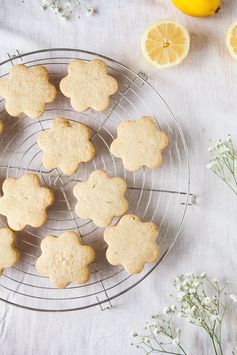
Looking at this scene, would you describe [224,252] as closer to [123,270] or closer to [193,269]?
[193,269]

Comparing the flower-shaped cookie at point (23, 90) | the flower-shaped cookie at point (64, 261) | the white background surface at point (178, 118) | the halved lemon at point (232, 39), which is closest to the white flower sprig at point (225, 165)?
the white background surface at point (178, 118)

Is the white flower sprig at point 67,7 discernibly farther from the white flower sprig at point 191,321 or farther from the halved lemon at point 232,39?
the white flower sprig at point 191,321

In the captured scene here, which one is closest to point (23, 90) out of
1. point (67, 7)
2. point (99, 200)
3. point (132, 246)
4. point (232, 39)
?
point (67, 7)

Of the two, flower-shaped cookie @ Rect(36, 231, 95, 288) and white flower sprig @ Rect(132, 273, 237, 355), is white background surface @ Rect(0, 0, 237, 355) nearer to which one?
white flower sprig @ Rect(132, 273, 237, 355)

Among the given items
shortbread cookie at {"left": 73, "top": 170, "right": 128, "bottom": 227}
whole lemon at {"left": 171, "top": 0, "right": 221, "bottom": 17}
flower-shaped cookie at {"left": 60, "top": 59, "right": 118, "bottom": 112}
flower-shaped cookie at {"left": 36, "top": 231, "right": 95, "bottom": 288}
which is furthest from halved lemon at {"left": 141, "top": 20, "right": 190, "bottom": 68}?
flower-shaped cookie at {"left": 36, "top": 231, "right": 95, "bottom": 288}

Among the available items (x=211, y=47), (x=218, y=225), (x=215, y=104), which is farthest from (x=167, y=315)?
(x=211, y=47)

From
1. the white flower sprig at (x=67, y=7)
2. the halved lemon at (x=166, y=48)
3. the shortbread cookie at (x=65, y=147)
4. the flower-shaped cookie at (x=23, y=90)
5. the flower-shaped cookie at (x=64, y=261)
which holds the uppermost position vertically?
the white flower sprig at (x=67, y=7)
